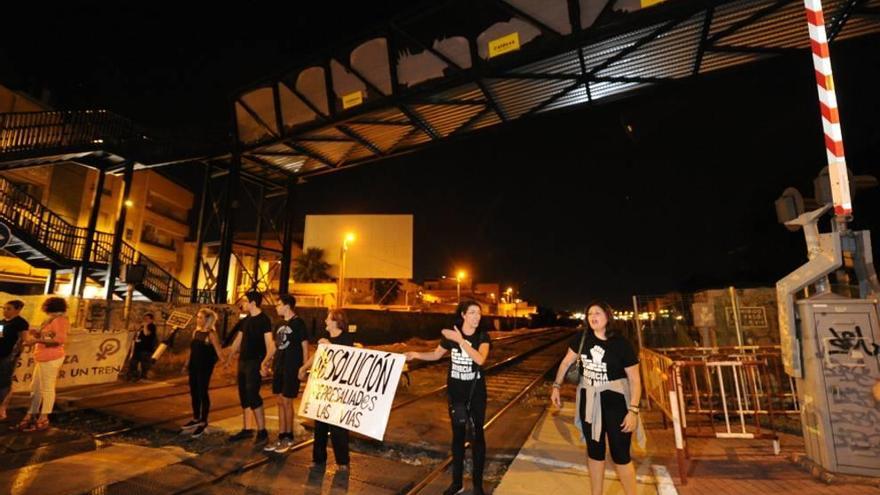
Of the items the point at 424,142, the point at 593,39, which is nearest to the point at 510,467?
the point at 593,39

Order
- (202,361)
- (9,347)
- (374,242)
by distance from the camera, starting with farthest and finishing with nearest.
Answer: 1. (374,242)
2. (9,347)
3. (202,361)

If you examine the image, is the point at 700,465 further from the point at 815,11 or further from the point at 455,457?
the point at 815,11

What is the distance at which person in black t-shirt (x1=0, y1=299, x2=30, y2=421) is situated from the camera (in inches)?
235

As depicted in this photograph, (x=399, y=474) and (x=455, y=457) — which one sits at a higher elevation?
(x=455, y=457)

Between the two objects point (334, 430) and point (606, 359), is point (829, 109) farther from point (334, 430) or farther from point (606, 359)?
point (334, 430)

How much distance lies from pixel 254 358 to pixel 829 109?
700 centimetres

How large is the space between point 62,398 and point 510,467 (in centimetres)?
830

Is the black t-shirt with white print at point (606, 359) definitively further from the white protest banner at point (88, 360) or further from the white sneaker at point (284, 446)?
the white protest banner at point (88, 360)

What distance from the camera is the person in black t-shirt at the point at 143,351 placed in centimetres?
1016

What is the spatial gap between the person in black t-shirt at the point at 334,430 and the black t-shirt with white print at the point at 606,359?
2709 mm

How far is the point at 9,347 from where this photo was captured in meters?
5.96

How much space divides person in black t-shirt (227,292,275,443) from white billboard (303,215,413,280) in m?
21.5

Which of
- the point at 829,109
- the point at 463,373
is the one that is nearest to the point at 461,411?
the point at 463,373

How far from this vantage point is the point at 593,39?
33.5 feet
